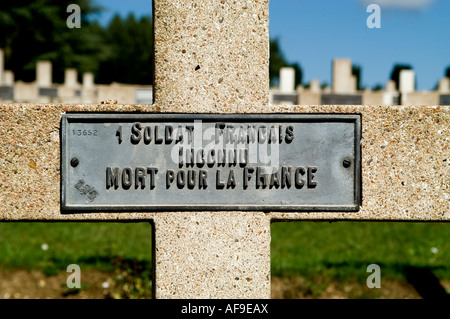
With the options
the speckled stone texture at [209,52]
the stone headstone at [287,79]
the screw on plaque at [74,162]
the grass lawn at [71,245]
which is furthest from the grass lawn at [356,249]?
the stone headstone at [287,79]

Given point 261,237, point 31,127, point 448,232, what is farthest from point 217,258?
point 448,232

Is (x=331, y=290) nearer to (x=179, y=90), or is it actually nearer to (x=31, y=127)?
(x=179, y=90)

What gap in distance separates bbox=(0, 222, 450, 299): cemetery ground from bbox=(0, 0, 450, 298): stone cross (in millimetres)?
1206

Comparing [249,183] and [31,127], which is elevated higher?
[31,127]

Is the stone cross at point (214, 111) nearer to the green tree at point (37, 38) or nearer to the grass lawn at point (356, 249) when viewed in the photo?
the grass lawn at point (356, 249)

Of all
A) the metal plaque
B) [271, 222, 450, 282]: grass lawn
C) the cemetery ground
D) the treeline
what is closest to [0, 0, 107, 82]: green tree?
the treeline

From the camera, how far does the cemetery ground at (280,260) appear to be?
149 inches

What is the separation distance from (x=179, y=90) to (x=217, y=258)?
95 centimetres

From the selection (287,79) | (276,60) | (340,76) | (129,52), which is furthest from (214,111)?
(276,60)

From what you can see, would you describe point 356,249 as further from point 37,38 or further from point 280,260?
point 37,38

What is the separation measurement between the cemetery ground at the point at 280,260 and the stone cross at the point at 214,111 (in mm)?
1206

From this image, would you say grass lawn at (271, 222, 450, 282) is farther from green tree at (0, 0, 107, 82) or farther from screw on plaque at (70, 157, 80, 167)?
green tree at (0, 0, 107, 82)

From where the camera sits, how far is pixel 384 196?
2578 millimetres

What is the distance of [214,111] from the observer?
2.55 m
